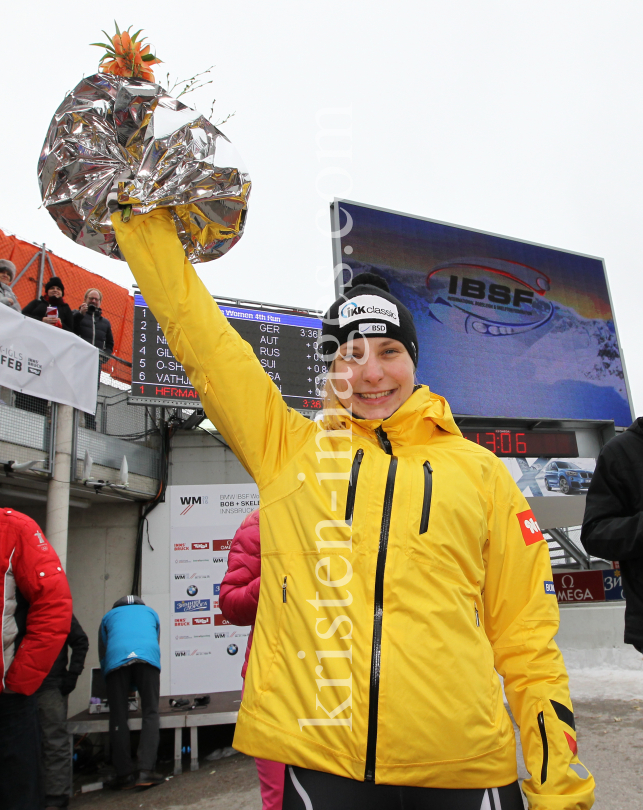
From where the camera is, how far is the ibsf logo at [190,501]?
311 inches

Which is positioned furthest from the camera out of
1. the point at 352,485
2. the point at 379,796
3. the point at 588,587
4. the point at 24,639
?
the point at 588,587

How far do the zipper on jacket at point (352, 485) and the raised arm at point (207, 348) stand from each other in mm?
168

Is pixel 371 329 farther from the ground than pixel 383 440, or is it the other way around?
pixel 371 329

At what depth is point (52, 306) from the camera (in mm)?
6699

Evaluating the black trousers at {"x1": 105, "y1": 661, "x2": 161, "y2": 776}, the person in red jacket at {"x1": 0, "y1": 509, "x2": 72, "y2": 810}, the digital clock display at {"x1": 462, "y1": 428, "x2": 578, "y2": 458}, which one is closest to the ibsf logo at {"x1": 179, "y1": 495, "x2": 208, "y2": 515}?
the black trousers at {"x1": 105, "y1": 661, "x2": 161, "y2": 776}

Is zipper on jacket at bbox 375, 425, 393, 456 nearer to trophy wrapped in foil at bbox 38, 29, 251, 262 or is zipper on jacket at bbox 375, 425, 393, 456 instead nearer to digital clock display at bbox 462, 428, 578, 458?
trophy wrapped in foil at bbox 38, 29, 251, 262

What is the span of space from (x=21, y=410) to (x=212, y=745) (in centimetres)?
374

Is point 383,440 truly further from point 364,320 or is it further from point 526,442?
point 526,442

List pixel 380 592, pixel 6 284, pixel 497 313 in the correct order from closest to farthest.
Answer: pixel 380 592 < pixel 6 284 < pixel 497 313

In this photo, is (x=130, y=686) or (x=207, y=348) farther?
(x=130, y=686)

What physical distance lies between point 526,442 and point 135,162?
8.10 meters

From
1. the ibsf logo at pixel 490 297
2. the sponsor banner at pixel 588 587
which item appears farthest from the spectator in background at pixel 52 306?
the sponsor banner at pixel 588 587

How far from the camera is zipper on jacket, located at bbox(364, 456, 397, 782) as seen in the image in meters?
1.13

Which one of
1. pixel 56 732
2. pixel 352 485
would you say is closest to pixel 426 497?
pixel 352 485
